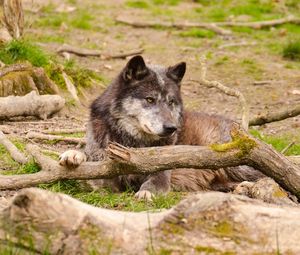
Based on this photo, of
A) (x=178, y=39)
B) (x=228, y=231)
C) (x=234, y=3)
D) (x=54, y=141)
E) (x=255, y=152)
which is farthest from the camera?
(x=234, y=3)

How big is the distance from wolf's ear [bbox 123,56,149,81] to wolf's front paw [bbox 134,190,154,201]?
1.21 meters

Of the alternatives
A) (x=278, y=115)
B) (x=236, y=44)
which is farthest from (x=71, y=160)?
(x=236, y=44)

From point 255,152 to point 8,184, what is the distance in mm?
2000

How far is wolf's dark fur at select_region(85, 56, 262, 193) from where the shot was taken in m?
6.73

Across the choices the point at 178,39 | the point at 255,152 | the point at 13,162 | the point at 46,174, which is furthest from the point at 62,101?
the point at 178,39

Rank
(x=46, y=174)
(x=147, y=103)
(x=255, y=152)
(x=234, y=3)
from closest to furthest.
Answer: (x=255, y=152) < (x=46, y=174) < (x=147, y=103) < (x=234, y=3)

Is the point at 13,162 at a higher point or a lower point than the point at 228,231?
lower

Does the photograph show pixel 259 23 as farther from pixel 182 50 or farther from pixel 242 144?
pixel 242 144

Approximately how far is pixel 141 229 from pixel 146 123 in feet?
10.2

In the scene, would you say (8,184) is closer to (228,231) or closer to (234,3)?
(228,231)

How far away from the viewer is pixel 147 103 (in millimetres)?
6871

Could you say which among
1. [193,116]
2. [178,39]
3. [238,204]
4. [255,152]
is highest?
[238,204]

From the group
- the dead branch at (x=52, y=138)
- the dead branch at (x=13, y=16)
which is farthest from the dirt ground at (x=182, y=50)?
the dead branch at (x=13, y=16)

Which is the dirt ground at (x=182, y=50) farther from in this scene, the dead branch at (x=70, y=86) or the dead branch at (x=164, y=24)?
the dead branch at (x=70, y=86)
